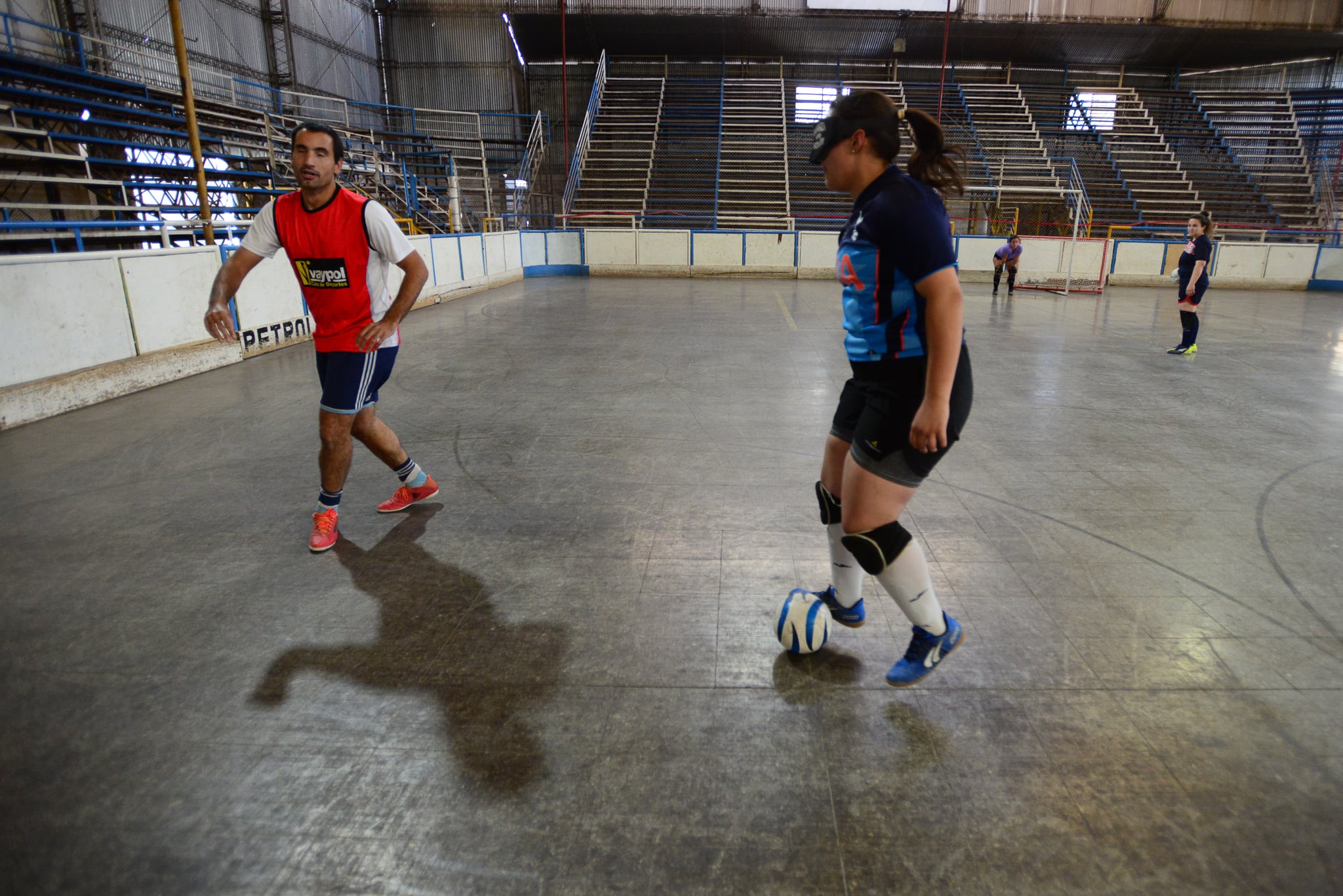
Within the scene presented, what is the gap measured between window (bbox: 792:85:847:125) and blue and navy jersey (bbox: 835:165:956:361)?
92.2 feet

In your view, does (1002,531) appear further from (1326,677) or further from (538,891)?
(538,891)

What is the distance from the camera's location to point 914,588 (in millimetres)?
2459

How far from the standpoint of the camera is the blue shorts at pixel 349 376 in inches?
142

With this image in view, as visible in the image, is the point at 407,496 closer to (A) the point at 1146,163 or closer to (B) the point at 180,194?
(B) the point at 180,194

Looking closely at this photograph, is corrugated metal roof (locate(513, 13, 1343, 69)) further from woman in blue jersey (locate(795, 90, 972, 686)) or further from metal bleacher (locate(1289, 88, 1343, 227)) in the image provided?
woman in blue jersey (locate(795, 90, 972, 686))

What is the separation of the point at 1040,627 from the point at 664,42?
92.1ft

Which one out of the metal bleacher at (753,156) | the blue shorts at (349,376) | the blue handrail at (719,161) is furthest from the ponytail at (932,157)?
the metal bleacher at (753,156)

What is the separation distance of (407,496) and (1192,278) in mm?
9189

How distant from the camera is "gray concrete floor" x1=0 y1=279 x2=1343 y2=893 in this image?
75.6 inches

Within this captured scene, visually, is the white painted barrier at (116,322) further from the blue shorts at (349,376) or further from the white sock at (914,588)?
the white sock at (914,588)

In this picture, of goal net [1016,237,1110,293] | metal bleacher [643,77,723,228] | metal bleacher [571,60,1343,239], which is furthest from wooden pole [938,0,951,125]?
metal bleacher [643,77,723,228]

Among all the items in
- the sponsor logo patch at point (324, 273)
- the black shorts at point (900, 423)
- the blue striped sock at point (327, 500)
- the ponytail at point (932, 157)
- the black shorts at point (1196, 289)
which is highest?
the ponytail at point (932, 157)

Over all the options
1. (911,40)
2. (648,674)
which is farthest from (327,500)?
(911,40)

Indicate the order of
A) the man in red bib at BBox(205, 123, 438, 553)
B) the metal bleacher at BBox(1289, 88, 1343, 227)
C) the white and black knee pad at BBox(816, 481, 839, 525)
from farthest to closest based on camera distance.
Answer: the metal bleacher at BBox(1289, 88, 1343, 227) < the man in red bib at BBox(205, 123, 438, 553) < the white and black knee pad at BBox(816, 481, 839, 525)
